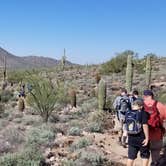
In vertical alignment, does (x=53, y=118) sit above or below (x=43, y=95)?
below

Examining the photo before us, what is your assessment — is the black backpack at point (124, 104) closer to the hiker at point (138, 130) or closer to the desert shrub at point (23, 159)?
the desert shrub at point (23, 159)

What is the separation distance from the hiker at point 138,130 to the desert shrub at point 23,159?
241cm

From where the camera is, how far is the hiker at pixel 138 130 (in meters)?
8.63

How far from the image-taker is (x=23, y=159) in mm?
10227

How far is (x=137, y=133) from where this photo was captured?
8.70 meters

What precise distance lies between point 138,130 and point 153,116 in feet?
1.44

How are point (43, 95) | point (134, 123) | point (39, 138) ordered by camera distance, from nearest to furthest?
point (134, 123)
point (39, 138)
point (43, 95)

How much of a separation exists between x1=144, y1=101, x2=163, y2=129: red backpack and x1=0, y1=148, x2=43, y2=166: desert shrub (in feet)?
9.34

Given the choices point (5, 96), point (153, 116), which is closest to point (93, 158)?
point (153, 116)

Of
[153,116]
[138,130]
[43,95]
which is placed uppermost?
[43,95]

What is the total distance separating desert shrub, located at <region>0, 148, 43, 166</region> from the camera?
9.95 m

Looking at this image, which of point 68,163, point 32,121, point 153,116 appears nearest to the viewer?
point 153,116

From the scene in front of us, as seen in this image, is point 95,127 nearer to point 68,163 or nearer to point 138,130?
point 68,163

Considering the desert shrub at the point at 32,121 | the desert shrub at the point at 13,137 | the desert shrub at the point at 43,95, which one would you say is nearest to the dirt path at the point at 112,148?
the desert shrub at the point at 13,137
